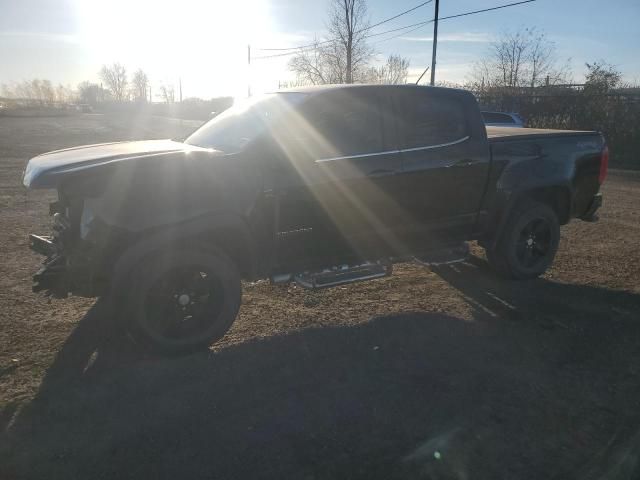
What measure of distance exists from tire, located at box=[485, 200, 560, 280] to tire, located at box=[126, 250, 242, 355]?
3.01 metres

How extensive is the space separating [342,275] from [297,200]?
794 mm

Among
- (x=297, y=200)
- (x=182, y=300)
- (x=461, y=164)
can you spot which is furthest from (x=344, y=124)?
(x=182, y=300)

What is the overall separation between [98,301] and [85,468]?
240cm

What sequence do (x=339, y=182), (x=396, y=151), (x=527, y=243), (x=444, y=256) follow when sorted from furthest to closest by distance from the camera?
(x=527, y=243) → (x=444, y=256) → (x=396, y=151) → (x=339, y=182)

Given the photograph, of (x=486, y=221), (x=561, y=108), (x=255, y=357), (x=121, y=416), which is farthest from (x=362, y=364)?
(x=561, y=108)

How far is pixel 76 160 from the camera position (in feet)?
12.6

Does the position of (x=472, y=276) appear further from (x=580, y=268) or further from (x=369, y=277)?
(x=369, y=277)

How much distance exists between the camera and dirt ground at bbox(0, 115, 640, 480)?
9.14 ft

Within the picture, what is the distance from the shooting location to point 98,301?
4.87 metres

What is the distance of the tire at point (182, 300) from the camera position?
371cm

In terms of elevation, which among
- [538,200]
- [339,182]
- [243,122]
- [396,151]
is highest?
[243,122]

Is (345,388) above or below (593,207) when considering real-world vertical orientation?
below

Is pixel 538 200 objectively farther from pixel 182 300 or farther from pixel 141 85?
pixel 141 85

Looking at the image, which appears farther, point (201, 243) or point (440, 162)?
point (440, 162)
